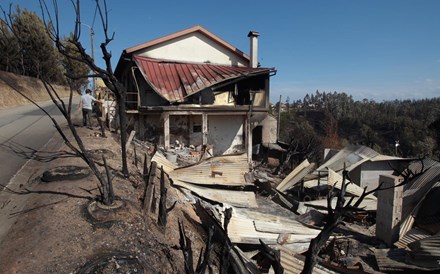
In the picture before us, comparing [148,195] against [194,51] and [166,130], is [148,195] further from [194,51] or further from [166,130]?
[194,51]

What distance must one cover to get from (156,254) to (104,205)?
1377 millimetres

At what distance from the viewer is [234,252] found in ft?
18.3

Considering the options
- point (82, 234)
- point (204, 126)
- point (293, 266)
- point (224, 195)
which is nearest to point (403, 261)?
point (293, 266)

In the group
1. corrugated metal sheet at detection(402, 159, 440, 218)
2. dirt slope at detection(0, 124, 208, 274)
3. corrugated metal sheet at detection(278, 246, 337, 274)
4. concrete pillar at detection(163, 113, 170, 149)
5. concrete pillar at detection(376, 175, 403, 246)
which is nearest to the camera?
dirt slope at detection(0, 124, 208, 274)

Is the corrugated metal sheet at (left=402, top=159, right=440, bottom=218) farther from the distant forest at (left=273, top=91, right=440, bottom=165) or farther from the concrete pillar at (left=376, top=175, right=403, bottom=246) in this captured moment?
the distant forest at (left=273, top=91, right=440, bottom=165)

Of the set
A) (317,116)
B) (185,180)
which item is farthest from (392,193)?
(317,116)

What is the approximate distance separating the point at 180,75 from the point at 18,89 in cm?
1219

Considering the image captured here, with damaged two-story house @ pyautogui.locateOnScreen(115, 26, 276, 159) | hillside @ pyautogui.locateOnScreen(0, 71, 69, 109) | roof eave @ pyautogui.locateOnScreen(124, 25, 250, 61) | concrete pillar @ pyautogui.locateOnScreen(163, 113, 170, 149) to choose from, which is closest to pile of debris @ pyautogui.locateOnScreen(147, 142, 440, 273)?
concrete pillar @ pyautogui.locateOnScreen(163, 113, 170, 149)

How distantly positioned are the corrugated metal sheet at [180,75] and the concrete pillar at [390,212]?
10.0 m

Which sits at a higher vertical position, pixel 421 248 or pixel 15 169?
pixel 15 169

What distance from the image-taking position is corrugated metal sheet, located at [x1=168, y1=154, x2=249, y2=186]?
920 centimetres

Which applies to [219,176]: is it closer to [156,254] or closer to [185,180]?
[185,180]

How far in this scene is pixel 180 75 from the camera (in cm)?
1630

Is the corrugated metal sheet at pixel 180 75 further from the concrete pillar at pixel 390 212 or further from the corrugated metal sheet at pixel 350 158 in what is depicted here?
the concrete pillar at pixel 390 212
